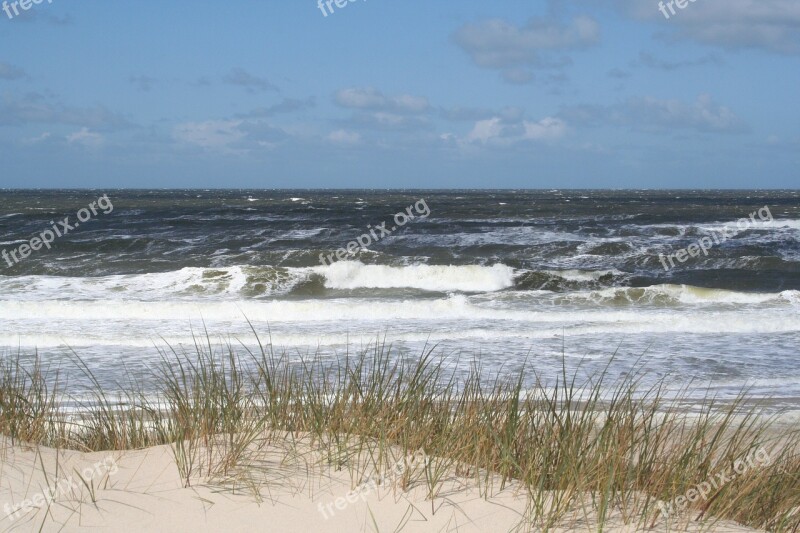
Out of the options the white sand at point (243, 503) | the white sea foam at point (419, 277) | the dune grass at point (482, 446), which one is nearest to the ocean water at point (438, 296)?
the white sea foam at point (419, 277)

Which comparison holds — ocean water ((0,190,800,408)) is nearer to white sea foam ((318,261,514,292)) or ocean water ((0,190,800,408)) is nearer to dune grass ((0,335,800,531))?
white sea foam ((318,261,514,292))

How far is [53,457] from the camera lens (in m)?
3.96

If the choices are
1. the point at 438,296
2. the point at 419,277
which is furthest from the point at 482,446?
the point at 419,277

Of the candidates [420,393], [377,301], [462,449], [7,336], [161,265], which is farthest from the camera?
[161,265]

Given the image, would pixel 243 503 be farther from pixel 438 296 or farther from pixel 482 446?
pixel 438 296

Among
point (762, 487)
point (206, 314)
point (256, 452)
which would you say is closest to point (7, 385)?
point (256, 452)

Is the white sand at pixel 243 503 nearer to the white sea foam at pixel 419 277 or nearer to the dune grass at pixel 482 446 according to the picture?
the dune grass at pixel 482 446

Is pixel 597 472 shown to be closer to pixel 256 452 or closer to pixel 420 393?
pixel 420 393

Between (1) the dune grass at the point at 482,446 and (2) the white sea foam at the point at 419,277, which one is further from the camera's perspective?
(2) the white sea foam at the point at 419,277

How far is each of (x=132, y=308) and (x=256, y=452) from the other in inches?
457

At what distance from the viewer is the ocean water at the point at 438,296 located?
10.3 metres

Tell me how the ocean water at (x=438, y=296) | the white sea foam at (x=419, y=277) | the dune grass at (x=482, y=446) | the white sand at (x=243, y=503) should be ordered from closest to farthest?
the white sand at (x=243, y=503) < the dune grass at (x=482, y=446) < the ocean water at (x=438, y=296) < the white sea foam at (x=419, y=277)

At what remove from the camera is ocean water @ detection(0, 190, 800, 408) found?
10312 millimetres

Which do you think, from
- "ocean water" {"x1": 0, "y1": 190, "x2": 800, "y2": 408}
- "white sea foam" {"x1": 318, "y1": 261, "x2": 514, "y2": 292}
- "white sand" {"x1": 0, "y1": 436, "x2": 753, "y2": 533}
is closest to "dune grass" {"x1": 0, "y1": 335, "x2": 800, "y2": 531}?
"white sand" {"x1": 0, "y1": 436, "x2": 753, "y2": 533}
